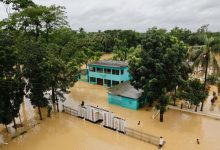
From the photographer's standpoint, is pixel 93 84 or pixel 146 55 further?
pixel 93 84

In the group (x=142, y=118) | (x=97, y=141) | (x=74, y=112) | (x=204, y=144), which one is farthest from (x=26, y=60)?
(x=204, y=144)

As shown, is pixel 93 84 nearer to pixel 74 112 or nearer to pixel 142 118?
pixel 74 112

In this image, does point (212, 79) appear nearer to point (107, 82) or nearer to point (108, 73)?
point (108, 73)

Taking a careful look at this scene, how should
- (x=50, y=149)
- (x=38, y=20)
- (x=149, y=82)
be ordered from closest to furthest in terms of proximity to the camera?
(x=50, y=149) → (x=149, y=82) → (x=38, y=20)

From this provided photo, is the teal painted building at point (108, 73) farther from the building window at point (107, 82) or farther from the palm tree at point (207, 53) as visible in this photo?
the palm tree at point (207, 53)

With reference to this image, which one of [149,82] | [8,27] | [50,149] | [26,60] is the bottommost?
[50,149]

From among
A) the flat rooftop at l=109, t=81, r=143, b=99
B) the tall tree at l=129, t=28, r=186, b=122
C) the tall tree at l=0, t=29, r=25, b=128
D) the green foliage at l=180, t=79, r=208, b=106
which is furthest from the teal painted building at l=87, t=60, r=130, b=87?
the tall tree at l=0, t=29, r=25, b=128

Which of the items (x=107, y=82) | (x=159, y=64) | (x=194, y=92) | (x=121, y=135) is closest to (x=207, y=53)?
(x=194, y=92)

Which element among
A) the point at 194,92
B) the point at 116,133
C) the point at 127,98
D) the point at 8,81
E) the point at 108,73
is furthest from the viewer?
the point at 108,73
